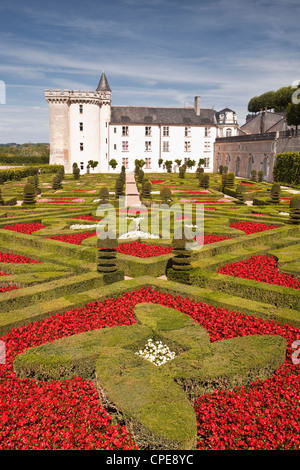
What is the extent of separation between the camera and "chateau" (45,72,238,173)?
2276 inches

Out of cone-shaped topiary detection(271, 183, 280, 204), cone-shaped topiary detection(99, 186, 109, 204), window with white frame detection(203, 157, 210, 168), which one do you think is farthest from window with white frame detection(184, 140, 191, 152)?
cone-shaped topiary detection(99, 186, 109, 204)

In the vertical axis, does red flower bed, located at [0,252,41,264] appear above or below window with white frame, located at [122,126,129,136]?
below

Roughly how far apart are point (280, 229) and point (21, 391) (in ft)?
44.4

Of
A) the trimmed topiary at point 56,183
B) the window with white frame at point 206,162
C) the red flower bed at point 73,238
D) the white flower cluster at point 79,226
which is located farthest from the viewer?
the window with white frame at point 206,162

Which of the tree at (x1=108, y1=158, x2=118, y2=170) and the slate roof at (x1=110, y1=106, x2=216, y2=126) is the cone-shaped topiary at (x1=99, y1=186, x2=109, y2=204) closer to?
the tree at (x1=108, y1=158, x2=118, y2=170)

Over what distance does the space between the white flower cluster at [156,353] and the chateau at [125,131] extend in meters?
54.8

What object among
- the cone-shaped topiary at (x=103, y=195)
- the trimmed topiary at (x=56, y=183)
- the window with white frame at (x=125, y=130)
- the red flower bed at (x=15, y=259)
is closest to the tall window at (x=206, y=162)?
the window with white frame at (x=125, y=130)

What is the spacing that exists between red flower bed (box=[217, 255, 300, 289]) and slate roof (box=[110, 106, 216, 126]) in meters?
53.3

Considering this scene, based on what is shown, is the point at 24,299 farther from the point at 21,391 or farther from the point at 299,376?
the point at 299,376

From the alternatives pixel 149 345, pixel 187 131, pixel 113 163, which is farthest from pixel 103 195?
pixel 187 131

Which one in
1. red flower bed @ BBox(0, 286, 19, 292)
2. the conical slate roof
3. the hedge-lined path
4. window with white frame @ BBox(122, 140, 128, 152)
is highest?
the conical slate roof

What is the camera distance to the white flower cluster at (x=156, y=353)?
6.89 meters

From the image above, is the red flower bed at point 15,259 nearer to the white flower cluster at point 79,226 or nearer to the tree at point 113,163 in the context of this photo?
the white flower cluster at point 79,226

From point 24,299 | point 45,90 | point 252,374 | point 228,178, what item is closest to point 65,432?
point 252,374
